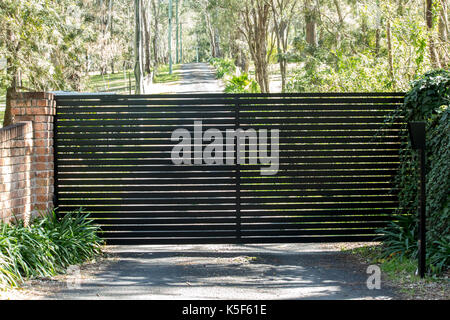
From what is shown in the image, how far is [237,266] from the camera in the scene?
7.02m

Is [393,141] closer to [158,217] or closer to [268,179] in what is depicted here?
[268,179]

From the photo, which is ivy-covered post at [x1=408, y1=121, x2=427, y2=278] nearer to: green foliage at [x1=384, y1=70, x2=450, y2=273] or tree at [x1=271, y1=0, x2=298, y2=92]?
green foliage at [x1=384, y1=70, x2=450, y2=273]

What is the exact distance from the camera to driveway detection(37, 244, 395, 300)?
578 centimetres

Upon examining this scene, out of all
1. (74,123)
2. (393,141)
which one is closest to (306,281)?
(393,141)

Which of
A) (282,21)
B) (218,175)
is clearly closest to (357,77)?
(218,175)

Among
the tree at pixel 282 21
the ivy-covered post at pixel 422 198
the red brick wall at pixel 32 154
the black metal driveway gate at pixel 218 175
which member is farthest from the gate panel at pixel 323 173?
the tree at pixel 282 21

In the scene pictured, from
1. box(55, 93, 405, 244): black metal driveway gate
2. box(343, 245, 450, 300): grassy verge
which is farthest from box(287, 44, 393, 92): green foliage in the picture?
box(343, 245, 450, 300): grassy verge

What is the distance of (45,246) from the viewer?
6500 mm

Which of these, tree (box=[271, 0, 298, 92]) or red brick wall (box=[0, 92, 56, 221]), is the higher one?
tree (box=[271, 0, 298, 92])

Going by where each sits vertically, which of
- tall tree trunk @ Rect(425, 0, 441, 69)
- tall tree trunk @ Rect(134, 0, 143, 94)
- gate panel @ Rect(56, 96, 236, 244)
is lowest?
gate panel @ Rect(56, 96, 236, 244)

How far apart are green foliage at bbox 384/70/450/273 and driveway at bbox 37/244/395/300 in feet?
2.56

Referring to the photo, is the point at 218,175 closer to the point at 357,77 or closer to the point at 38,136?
the point at 38,136

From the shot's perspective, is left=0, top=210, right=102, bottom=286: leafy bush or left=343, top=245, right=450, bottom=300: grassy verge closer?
left=343, top=245, right=450, bottom=300: grassy verge

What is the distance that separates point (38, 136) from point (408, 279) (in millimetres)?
5401
